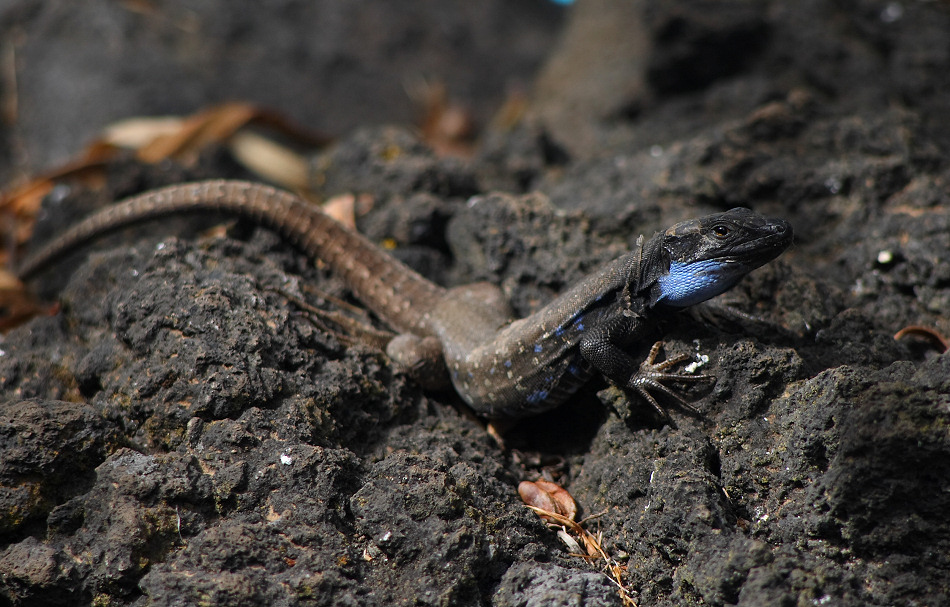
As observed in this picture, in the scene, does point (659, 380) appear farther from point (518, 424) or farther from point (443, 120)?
point (443, 120)

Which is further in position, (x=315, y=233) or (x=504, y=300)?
(x=315, y=233)

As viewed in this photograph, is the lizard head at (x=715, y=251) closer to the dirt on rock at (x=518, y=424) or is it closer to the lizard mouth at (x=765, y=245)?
the lizard mouth at (x=765, y=245)

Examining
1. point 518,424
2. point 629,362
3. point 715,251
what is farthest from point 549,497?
point 715,251

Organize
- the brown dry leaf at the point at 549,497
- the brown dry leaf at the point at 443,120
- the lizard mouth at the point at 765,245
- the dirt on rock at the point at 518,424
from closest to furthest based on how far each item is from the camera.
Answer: the dirt on rock at the point at 518,424 → the lizard mouth at the point at 765,245 → the brown dry leaf at the point at 549,497 → the brown dry leaf at the point at 443,120

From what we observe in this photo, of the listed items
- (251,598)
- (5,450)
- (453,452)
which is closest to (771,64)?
(453,452)

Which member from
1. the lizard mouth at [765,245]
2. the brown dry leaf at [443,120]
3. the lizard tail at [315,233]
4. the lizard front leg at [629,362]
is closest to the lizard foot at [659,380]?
the lizard front leg at [629,362]

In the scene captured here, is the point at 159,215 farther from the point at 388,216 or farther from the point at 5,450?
the point at 5,450

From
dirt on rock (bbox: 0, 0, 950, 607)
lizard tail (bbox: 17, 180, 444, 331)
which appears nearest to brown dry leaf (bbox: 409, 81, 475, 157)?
dirt on rock (bbox: 0, 0, 950, 607)
